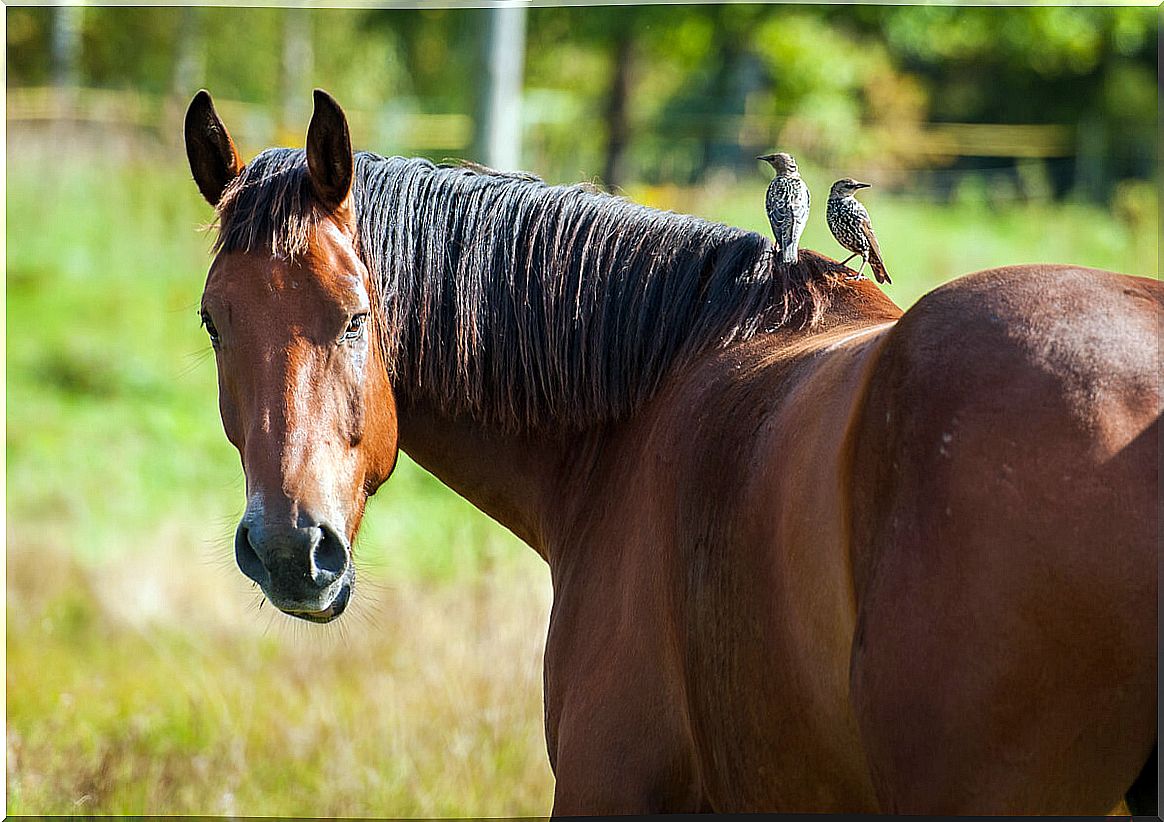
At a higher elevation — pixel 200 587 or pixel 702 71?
pixel 702 71

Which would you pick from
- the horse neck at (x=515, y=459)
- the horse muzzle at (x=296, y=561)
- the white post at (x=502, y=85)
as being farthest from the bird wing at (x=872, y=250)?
the white post at (x=502, y=85)

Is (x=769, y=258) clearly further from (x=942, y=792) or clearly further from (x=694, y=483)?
(x=942, y=792)

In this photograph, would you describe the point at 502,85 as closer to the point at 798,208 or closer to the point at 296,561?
the point at 798,208

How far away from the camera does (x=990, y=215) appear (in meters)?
13.2

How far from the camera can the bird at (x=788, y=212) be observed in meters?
2.58

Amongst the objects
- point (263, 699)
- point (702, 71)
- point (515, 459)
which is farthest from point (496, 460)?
point (702, 71)

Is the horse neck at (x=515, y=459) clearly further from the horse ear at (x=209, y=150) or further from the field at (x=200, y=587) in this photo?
the horse ear at (x=209, y=150)

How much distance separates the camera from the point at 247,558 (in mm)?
2221

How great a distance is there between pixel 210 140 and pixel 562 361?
37.0 inches

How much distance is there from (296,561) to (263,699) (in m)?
3.92

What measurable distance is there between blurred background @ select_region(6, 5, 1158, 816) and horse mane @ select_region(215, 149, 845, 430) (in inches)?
25.4

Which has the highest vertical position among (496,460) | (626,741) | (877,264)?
(877,264)

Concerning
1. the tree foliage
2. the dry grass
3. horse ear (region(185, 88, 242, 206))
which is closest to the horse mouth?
horse ear (region(185, 88, 242, 206))

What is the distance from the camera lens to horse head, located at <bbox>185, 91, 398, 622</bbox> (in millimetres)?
2213
